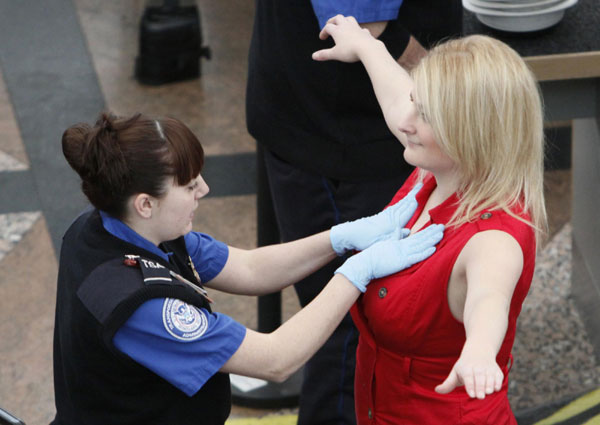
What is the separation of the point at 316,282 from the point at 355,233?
0.49m

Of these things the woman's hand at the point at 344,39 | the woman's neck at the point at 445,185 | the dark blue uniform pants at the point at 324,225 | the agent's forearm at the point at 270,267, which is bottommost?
the dark blue uniform pants at the point at 324,225

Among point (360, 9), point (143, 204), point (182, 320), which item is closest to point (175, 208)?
point (143, 204)

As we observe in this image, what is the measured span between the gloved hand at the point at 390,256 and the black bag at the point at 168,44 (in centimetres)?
327

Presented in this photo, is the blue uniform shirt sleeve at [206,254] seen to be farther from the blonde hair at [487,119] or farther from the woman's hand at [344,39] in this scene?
the blonde hair at [487,119]

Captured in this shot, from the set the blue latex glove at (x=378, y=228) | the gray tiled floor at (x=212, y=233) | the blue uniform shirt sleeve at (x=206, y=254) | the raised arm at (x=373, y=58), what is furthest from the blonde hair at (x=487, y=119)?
the gray tiled floor at (x=212, y=233)

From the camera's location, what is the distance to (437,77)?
5.47 ft

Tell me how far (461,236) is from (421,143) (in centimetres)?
18

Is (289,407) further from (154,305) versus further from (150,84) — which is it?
(150,84)

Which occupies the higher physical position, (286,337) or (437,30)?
(437,30)

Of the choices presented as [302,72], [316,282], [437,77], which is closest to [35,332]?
[316,282]

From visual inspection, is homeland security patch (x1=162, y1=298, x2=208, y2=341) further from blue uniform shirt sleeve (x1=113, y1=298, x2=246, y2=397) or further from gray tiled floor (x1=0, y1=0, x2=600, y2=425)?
gray tiled floor (x1=0, y1=0, x2=600, y2=425)

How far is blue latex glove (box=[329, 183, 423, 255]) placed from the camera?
195 centimetres

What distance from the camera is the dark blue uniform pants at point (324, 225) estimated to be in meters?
2.38

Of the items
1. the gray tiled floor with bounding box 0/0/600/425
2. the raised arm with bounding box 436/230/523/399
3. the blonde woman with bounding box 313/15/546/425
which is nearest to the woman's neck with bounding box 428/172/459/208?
the blonde woman with bounding box 313/15/546/425
